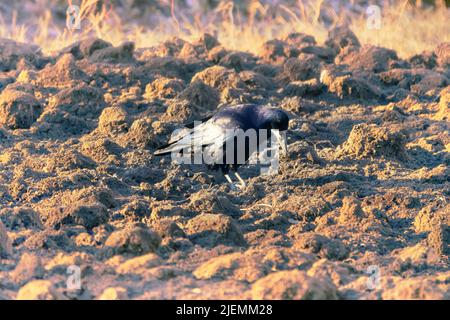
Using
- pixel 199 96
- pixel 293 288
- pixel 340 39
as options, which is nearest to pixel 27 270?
pixel 293 288

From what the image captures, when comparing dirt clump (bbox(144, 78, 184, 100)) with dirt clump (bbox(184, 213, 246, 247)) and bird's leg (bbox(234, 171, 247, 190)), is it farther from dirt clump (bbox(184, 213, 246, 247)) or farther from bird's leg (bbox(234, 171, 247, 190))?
dirt clump (bbox(184, 213, 246, 247))

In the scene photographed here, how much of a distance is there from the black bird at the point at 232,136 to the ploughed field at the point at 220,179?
187 mm

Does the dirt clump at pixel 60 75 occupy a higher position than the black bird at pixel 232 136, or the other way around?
the dirt clump at pixel 60 75

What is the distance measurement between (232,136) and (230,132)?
0.03 meters

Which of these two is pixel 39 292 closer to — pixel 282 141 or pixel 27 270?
pixel 27 270

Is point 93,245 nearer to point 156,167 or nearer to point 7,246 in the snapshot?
point 7,246

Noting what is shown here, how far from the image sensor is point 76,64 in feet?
31.0

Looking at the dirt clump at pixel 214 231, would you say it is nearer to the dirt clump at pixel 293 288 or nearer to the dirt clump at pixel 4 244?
the dirt clump at pixel 293 288

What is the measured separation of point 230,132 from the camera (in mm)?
6984

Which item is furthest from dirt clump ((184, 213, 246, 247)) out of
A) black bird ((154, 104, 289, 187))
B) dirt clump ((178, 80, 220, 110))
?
dirt clump ((178, 80, 220, 110))

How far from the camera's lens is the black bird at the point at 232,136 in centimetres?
700

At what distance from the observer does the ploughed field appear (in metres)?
5.18

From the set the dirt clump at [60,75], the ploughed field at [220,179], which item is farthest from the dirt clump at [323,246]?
the dirt clump at [60,75]
